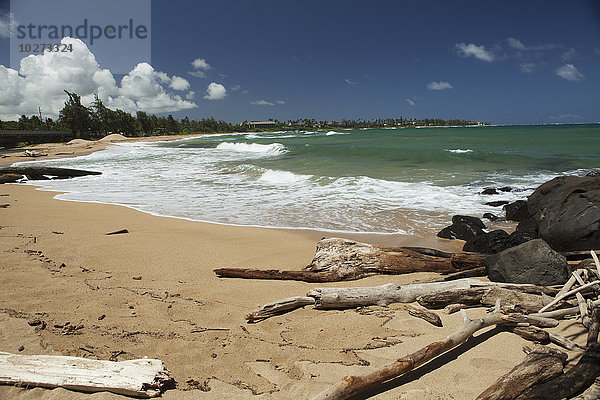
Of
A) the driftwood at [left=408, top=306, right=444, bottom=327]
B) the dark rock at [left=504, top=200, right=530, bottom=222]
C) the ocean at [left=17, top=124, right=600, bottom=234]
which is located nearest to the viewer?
the driftwood at [left=408, top=306, right=444, bottom=327]

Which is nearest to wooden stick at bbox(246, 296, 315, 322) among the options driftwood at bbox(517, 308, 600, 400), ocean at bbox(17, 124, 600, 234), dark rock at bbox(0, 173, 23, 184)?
driftwood at bbox(517, 308, 600, 400)

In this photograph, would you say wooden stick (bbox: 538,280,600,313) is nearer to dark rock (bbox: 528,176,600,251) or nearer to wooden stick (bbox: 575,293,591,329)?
wooden stick (bbox: 575,293,591,329)

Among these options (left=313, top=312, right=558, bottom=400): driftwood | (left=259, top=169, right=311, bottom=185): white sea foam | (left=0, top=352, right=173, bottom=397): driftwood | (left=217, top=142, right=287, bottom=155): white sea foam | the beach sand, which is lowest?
the beach sand

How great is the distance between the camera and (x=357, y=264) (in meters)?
4.48

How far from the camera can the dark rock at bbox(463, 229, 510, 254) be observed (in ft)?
17.8

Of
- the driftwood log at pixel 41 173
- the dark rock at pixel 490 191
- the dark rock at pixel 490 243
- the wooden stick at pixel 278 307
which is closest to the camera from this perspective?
the wooden stick at pixel 278 307

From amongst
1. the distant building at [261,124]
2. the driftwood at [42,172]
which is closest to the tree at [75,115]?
the driftwood at [42,172]

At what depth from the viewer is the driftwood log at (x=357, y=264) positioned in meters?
4.37

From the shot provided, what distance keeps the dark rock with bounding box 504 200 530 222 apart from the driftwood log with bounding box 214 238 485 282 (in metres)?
4.24

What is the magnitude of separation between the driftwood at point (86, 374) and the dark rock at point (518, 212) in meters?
8.57

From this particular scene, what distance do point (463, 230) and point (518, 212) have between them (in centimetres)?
259

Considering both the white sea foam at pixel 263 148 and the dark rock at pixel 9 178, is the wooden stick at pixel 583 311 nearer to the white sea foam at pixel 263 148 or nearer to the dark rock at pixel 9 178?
the dark rock at pixel 9 178

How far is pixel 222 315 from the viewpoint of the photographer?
3.35m

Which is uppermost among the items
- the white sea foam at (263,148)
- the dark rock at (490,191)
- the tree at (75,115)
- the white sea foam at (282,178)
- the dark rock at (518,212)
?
the tree at (75,115)
